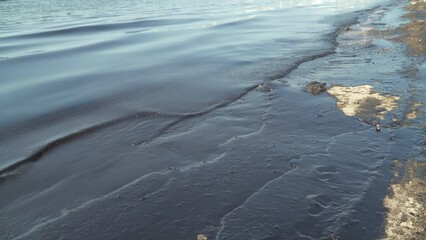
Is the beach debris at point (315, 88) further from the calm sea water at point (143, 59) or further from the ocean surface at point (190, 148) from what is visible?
the calm sea water at point (143, 59)

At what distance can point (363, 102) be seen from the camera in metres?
9.23

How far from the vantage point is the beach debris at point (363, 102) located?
8.59 meters

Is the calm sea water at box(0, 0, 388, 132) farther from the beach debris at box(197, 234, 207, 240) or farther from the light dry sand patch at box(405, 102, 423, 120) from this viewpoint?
the beach debris at box(197, 234, 207, 240)

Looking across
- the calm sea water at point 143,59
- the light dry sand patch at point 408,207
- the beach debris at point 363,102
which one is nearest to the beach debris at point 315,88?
the beach debris at point 363,102

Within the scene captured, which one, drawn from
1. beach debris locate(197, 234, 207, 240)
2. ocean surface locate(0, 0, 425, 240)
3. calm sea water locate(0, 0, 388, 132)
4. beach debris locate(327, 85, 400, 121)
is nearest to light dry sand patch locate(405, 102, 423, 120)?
beach debris locate(327, 85, 400, 121)

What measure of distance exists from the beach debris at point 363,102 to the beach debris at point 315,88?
0.21m

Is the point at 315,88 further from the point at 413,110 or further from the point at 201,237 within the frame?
the point at 201,237

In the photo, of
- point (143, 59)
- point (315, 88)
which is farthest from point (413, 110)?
point (143, 59)

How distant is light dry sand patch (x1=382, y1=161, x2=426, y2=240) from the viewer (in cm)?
464

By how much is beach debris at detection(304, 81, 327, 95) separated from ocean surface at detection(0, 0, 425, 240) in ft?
1.08

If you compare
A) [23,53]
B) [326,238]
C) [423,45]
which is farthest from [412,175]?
[23,53]

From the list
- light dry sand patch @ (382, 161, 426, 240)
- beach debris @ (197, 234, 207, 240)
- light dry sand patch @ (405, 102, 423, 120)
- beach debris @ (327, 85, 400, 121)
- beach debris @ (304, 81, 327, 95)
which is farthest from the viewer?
beach debris @ (304, 81, 327, 95)

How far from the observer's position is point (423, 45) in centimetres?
1541

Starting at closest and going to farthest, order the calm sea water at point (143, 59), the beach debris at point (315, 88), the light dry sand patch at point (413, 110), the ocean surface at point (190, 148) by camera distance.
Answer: the ocean surface at point (190, 148) → the light dry sand patch at point (413, 110) → the beach debris at point (315, 88) → the calm sea water at point (143, 59)
